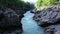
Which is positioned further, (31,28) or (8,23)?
(31,28)

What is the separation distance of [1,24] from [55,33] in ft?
22.1

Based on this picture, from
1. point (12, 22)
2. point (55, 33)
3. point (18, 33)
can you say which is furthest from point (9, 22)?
point (55, 33)

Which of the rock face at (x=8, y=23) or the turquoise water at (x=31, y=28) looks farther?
the turquoise water at (x=31, y=28)

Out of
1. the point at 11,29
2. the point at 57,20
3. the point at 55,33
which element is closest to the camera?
the point at 55,33

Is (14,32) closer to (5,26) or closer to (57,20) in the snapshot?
(5,26)

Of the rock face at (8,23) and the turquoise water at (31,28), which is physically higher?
the rock face at (8,23)

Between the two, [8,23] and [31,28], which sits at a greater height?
[8,23]

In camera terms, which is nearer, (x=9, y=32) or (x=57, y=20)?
(x=9, y=32)

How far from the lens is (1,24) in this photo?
2066 centimetres

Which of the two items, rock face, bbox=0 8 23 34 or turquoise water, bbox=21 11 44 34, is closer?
rock face, bbox=0 8 23 34

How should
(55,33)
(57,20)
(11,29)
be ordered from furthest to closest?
(57,20)
(11,29)
(55,33)

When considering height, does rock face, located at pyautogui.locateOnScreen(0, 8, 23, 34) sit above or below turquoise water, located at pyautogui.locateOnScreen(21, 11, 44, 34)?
above

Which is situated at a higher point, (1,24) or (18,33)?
(1,24)

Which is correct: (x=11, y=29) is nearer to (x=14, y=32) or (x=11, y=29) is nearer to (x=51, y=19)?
(x=14, y=32)
